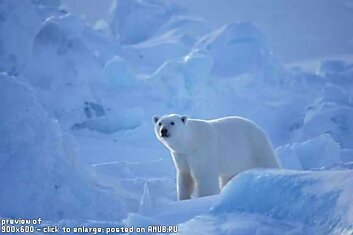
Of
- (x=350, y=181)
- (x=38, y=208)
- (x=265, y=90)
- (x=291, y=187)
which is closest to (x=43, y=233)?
(x=38, y=208)

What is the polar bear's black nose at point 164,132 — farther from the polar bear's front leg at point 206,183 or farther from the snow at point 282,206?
the snow at point 282,206

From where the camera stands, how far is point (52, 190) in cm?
354

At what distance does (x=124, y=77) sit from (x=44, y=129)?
1234cm

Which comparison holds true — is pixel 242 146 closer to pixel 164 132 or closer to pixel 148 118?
pixel 164 132

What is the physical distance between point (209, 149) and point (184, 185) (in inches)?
16.9

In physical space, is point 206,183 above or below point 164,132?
below

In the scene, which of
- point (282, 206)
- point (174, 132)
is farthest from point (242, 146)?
point (282, 206)

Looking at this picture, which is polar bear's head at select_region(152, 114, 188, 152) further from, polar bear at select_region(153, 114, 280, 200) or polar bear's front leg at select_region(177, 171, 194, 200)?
Result: polar bear's front leg at select_region(177, 171, 194, 200)

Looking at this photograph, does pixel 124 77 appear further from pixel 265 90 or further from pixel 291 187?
pixel 291 187

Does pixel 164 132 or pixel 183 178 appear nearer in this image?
pixel 164 132

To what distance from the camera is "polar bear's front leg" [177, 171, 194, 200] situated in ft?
15.9

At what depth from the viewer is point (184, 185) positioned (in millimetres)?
4895

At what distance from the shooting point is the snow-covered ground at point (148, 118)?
2.44 meters

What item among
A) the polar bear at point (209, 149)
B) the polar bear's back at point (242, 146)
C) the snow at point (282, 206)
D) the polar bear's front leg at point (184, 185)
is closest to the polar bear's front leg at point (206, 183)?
the polar bear at point (209, 149)
